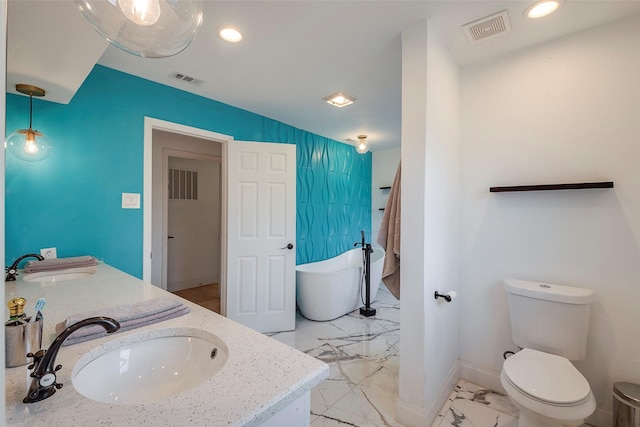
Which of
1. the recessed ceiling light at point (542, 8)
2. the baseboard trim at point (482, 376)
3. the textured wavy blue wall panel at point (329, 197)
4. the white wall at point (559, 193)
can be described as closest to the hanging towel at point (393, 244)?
the white wall at point (559, 193)

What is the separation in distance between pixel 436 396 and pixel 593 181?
5.29ft

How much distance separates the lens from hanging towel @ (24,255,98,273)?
1.71m

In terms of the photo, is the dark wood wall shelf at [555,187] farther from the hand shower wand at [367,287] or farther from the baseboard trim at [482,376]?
the hand shower wand at [367,287]

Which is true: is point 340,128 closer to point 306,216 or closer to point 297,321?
point 306,216

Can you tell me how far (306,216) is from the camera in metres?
3.85

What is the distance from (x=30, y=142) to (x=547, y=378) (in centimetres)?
319

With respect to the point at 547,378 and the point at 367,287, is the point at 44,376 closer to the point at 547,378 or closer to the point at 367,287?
the point at 547,378

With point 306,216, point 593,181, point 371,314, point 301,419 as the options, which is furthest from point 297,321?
point 593,181

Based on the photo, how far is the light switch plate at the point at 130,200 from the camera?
2243 mm

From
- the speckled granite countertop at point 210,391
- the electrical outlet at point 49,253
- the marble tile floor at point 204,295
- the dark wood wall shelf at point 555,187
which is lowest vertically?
the marble tile floor at point 204,295

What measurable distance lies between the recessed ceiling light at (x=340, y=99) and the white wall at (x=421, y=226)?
39.7 inches

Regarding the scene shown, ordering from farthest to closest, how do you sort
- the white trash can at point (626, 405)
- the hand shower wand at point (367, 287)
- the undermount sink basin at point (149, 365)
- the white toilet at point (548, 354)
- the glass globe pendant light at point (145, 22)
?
the hand shower wand at point (367, 287) < the white trash can at point (626, 405) < the white toilet at point (548, 354) < the undermount sink basin at point (149, 365) < the glass globe pendant light at point (145, 22)

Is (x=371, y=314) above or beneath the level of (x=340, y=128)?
beneath

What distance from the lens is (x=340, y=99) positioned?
2.73 m
